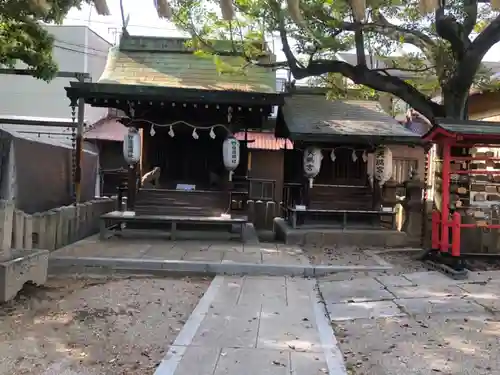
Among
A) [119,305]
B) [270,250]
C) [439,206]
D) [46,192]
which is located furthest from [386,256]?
[46,192]

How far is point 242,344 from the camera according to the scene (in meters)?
5.20

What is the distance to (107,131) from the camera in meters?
22.8

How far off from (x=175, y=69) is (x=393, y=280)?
8.75m

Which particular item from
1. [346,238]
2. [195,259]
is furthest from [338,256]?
[195,259]

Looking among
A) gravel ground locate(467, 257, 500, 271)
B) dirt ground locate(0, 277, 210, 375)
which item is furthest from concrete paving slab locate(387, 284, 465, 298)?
dirt ground locate(0, 277, 210, 375)

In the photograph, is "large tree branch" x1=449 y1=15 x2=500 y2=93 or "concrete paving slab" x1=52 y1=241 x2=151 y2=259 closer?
"concrete paving slab" x1=52 y1=241 x2=151 y2=259

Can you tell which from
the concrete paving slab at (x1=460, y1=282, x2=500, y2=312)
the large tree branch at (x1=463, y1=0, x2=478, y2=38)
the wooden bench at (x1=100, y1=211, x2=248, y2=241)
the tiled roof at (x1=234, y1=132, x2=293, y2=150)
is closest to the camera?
the concrete paving slab at (x1=460, y1=282, x2=500, y2=312)

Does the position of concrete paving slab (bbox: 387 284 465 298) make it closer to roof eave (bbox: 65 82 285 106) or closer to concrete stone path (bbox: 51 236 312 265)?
concrete stone path (bbox: 51 236 312 265)

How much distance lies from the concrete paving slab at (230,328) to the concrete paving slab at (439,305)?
2.08 metres

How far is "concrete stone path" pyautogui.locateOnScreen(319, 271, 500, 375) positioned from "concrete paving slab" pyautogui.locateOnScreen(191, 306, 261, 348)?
1.02 meters

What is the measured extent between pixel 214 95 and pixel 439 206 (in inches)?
230

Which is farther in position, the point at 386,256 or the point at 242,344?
the point at 386,256

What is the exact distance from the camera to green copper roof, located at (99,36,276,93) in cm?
1297

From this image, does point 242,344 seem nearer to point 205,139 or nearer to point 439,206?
point 439,206
